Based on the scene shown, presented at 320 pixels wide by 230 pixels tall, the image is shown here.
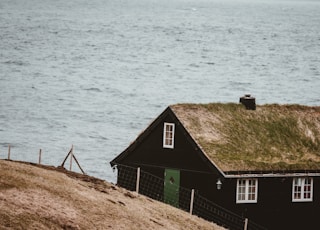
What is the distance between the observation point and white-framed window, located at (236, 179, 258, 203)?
51469 mm

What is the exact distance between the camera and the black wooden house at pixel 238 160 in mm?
51469

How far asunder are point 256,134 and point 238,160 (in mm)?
3942

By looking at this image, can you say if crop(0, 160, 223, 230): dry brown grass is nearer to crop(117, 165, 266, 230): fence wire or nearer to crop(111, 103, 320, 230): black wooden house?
crop(117, 165, 266, 230): fence wire

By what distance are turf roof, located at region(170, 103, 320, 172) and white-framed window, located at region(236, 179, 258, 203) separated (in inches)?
34.6

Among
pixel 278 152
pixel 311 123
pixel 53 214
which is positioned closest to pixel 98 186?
pixel 53 214

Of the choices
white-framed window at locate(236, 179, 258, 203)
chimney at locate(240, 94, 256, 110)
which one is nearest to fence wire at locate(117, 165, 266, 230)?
white-framed window at locate(236, 179, 258, 203)

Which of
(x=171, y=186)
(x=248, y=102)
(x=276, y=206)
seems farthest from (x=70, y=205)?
(x=248, y=102)

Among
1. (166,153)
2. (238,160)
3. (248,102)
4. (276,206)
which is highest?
(248,102)

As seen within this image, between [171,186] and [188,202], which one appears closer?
[188,202]

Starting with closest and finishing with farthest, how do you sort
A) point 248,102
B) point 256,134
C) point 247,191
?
point 247,191 → point 256,134 → point 248,102

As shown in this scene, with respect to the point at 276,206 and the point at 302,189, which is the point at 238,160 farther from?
the point at 302,189

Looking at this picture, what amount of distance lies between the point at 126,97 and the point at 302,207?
10463 cm

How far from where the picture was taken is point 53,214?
120ft

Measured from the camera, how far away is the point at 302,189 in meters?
53.1
